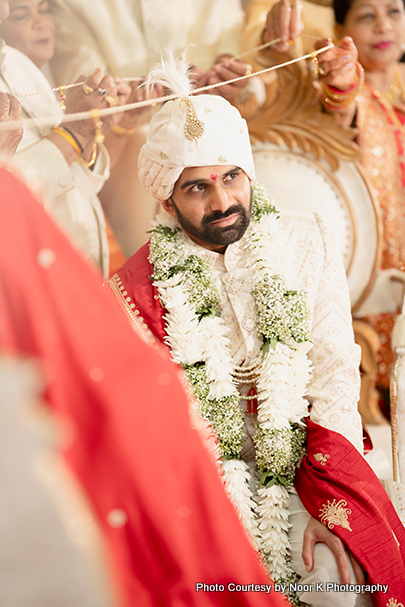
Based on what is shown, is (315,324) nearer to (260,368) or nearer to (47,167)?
(260,368)

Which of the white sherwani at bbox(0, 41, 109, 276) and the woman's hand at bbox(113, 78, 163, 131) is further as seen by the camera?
the woman's hand at bbox(113, 78, 163, 131)

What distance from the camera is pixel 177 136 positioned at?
62.6 inches

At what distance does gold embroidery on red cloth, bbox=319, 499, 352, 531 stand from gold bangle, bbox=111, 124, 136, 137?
1.70 m

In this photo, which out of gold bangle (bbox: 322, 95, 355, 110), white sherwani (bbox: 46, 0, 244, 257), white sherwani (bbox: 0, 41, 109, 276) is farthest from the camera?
gold bangle (bbox: 322, 95, 355, 110)

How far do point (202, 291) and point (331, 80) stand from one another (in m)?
1.23

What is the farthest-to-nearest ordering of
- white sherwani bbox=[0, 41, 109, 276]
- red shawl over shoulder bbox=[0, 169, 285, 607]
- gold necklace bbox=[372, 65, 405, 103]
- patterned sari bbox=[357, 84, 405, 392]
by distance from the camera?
gold necklace bbox=[372, 65, 405, 103]
patterned sari bbox=[357, 84, 405, 392]
white sherwani bbox=[0, 41, 109, 276]
red shawl over shoulder bbox=[0, 169, 285, 607]

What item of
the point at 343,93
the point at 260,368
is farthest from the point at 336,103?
the point at 260,368

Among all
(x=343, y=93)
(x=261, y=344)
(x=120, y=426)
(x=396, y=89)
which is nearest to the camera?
(x=120, y=426)

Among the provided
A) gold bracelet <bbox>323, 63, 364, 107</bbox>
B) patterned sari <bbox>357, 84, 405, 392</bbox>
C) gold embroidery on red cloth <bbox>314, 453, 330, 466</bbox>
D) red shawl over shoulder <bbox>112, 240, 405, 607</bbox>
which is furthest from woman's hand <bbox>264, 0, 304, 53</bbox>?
gold embroidery on red cloth <bbox>314, 453, 330, 466</bbox>

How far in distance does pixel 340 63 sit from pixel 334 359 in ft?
4.31

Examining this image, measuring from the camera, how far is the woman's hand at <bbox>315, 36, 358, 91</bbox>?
216cm


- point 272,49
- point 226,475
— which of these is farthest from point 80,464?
point 272,49

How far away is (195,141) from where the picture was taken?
1.58 meters

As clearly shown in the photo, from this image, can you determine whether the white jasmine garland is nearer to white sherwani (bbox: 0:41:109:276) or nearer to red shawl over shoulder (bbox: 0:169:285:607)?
white sherwani (bbox: 0:41:109:276)
